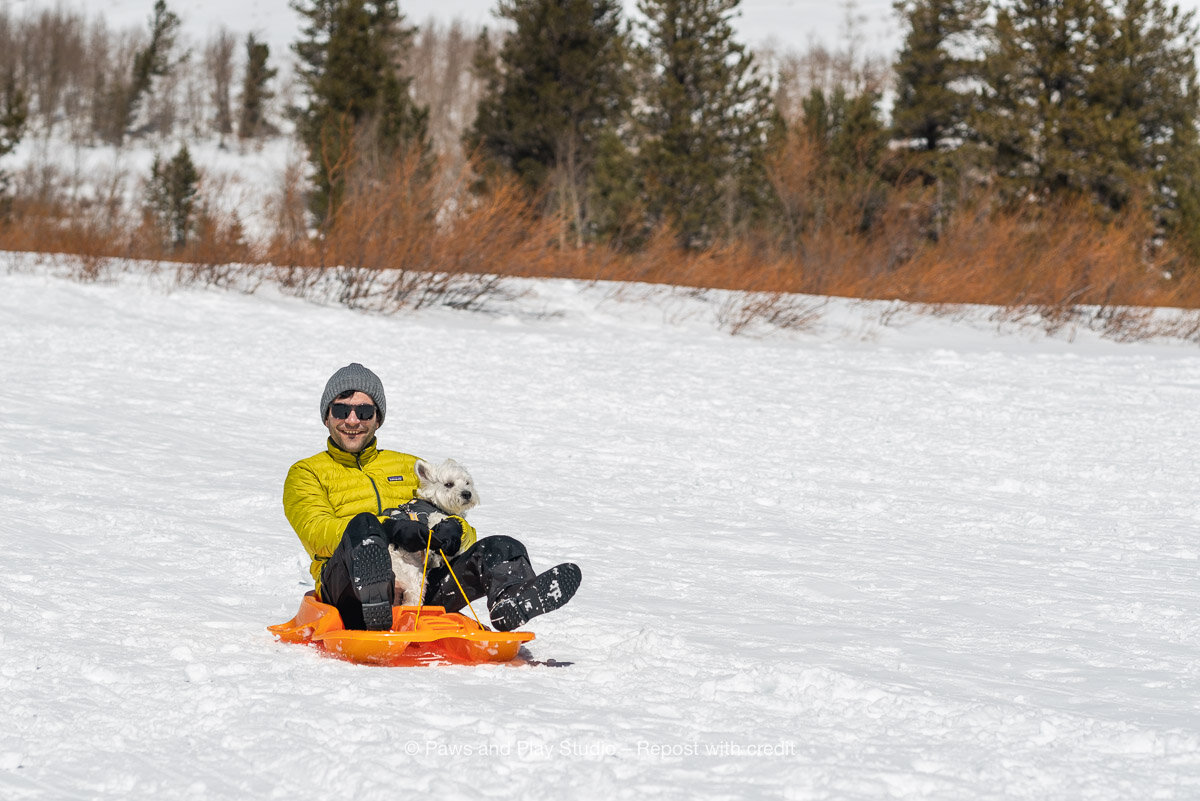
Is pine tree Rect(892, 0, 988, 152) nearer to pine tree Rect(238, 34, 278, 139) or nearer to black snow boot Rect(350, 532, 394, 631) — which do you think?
black snow boot Rect(350, 532, 394, 631)

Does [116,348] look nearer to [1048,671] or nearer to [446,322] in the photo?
[446,322]

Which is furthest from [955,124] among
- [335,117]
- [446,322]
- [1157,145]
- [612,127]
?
[446,322]

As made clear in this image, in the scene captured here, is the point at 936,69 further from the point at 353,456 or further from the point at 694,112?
the point at 353,456

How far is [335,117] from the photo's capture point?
32719 mm

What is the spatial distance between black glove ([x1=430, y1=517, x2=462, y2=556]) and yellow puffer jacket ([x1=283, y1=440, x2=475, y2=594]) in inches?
6.3

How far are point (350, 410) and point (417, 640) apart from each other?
0.93m

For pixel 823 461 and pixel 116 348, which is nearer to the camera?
pixel 823 461

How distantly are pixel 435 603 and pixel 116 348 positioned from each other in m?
8.58

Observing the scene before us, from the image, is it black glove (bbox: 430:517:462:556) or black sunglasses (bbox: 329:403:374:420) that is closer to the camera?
black glove (bbox: 430:517:462:556)

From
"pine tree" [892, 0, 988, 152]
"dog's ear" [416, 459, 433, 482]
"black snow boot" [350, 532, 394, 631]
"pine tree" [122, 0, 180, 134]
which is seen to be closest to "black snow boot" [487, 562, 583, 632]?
"black snow boot" [350, 532, 394, 631]

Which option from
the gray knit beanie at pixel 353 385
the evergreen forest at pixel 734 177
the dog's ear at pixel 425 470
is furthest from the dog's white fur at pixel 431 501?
the evergreen forest at pixel 734 177

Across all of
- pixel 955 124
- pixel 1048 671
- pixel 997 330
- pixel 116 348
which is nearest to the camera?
pixel 1048 671

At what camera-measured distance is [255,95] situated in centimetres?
6344

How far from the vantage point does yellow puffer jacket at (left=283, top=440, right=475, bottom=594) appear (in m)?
4.28
